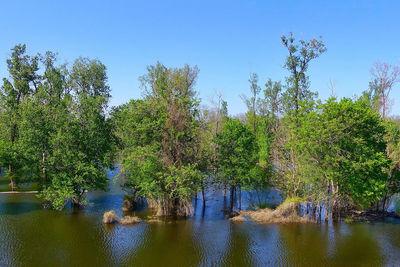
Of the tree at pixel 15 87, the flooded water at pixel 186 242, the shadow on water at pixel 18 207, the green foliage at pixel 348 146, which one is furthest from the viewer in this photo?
the tree at pixel 15 87

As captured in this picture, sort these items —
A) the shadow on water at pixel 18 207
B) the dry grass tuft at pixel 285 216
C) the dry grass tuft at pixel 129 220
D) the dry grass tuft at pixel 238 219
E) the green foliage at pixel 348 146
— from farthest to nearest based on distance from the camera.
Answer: the shadow on water at pixel 18 207 < the dry grass tuft at pixel 238 219 < the dry grass tuft at pixel 285 216 < the dry grass tuft at pixel 129 220 < the green foliage at pixel 348 146

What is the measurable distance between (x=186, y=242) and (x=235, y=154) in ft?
47.1

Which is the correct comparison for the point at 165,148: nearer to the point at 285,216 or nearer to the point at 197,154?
the point at 197,154

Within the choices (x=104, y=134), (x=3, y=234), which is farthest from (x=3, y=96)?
(x=3, y=234)

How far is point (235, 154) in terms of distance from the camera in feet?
128

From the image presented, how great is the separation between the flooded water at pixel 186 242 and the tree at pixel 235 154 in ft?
18.4

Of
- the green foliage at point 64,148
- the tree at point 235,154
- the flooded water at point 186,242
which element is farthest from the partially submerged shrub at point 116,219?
the tree at point 235,154

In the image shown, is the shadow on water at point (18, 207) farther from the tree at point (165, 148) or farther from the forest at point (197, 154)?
the tree at point (165, 148)

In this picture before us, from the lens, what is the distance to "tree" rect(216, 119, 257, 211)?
1494 inches

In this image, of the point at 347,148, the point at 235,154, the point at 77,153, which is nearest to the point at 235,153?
the point at 235,154

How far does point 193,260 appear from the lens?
Result: 976 inches

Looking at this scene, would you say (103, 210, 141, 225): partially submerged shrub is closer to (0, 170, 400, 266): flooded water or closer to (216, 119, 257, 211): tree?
(0, 170, 400, 266): flooded water

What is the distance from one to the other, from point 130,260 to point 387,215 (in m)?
33.3

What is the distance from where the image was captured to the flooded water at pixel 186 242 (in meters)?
24.8
